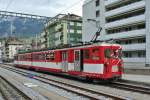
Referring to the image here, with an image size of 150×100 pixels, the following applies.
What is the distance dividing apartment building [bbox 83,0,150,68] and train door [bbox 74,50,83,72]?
21.1m

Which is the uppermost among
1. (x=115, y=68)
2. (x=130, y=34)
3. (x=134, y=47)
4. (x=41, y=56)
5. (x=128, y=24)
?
(x=128, y=24)

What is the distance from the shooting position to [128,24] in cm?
5603

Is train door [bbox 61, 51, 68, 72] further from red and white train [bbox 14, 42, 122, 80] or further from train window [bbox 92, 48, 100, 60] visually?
train window [bbox 92, 48, 100, 60]

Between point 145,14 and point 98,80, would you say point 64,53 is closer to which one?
point 98,80

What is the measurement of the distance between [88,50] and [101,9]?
46370mm

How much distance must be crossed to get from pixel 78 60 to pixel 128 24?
114 ft

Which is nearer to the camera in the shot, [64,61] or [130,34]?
[64,61]

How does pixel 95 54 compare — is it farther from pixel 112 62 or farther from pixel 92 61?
pixel 112 62

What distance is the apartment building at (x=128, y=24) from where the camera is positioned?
168 ft

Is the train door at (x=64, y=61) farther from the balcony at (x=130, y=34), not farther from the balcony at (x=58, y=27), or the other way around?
the balcony at (x=58, y=27)

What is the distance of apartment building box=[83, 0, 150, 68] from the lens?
5106cm

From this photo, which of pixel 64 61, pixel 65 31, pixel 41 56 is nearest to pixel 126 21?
pixel 41 56

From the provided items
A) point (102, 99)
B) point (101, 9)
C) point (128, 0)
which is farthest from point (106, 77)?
point (101, 9)

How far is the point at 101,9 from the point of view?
66562 mm
